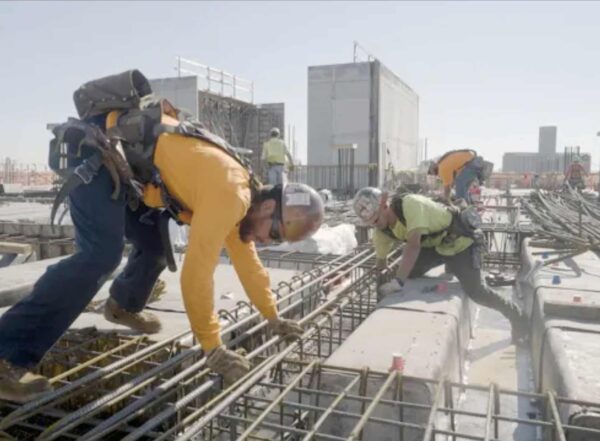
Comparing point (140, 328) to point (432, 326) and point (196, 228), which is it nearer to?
point (196, 228)

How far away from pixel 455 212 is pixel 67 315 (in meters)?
3.56

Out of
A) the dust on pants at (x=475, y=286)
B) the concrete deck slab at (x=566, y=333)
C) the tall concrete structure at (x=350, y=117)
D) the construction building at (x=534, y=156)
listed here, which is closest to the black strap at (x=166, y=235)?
the concrete deck slab at (x=566, y=333)

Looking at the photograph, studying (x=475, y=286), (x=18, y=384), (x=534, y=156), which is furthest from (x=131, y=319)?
(x=534, y=156)

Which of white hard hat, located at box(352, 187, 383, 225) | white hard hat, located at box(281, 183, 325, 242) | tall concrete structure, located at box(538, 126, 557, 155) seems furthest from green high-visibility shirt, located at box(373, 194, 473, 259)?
tall concrete structure, located at box(538, 126, 557, 155)

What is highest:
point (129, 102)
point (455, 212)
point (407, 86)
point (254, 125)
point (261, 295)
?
point (407, 86)

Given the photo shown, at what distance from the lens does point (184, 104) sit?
63.2ft

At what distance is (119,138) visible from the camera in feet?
8.79

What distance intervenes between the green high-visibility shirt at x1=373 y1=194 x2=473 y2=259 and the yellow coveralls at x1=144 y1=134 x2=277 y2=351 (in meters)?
2.41

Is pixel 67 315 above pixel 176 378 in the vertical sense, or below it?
above

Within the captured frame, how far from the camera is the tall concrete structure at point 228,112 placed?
19.1 m

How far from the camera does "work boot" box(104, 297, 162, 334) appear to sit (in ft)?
11.0

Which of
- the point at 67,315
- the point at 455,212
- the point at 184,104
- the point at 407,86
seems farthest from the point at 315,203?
the point at 407,86

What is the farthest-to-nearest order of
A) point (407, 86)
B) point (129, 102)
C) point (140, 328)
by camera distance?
1. point (407, 86)
2. point (140, 328)
3. point (129, 102)

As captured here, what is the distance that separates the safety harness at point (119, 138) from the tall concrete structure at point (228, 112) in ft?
53.5
